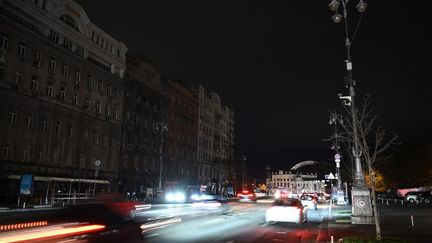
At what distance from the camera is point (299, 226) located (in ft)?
74.2

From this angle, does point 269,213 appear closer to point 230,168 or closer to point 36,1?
point 36,1

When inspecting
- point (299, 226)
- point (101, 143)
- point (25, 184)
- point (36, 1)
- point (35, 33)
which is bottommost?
point (299, 226)

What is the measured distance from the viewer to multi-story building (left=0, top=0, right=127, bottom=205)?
39781mm

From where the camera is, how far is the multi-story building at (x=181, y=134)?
76.1 meters

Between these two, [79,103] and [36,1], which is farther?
[79,103]

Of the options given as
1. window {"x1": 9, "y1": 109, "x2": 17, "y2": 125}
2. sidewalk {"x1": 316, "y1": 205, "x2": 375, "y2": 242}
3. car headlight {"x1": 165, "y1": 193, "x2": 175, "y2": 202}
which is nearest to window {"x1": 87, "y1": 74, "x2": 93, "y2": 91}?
window {"x1": 9, "y1": 109, "x2": 17, "y2": 125}

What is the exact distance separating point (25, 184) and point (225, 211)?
1800 centimetres

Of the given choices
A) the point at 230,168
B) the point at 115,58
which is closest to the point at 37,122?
the point at 115,58

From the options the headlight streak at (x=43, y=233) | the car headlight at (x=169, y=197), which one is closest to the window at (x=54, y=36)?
the car headlight at (x=169, y=197)

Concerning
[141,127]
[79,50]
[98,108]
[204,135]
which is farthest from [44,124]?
[204,135]

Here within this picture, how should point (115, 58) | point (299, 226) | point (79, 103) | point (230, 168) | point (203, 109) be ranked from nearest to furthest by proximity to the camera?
1. point (299, 226)
2. point (79, 103)
3. point (115, 58)
4. point (203, 109)
5. point (230, 168)

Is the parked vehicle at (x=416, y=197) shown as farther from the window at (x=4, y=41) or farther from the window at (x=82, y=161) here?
the window at (x=4, y=41)

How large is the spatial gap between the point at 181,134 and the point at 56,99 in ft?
124

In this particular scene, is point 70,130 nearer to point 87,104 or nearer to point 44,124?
point 44,124
